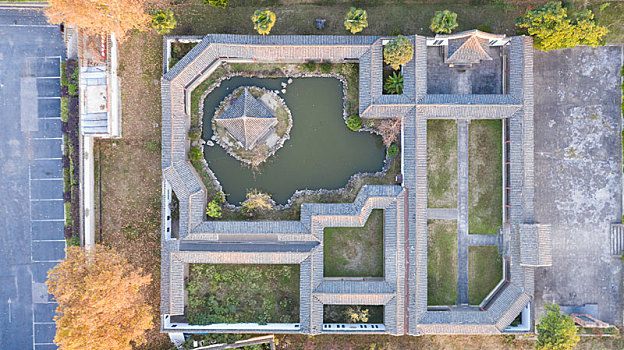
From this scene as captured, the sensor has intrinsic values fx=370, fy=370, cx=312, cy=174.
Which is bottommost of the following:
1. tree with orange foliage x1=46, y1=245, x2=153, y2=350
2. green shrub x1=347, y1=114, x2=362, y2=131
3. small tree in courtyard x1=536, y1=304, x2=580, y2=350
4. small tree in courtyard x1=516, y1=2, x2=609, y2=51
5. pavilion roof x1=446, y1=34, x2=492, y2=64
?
small tree in courtyard x1=536, y1=304, x2=580, y2=350

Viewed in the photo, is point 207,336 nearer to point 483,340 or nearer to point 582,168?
point 483,340

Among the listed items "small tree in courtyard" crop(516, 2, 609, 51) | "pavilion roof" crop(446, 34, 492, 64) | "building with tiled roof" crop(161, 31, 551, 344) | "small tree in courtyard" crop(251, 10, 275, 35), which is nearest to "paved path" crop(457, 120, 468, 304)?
"building with tiled roof" crop(161, 31, 551, 344)

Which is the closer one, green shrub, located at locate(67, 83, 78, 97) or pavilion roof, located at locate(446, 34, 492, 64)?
pavilion roof, located at locate(446, 34, 492, 64)

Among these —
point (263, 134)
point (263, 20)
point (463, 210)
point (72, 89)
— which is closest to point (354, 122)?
point (263, 134)

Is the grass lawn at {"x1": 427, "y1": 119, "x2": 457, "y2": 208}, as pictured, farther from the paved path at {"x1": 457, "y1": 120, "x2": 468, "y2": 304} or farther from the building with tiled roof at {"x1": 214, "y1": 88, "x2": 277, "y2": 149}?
the building with tiled roof at {"x1": 214, "y1": 88, "x2": 277, "y2": 149}

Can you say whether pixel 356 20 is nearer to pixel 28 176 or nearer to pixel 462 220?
pixel 462 220

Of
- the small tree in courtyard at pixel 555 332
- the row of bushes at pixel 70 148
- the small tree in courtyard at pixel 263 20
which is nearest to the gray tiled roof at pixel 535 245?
the small tree in courtyard at pixel 555 332
